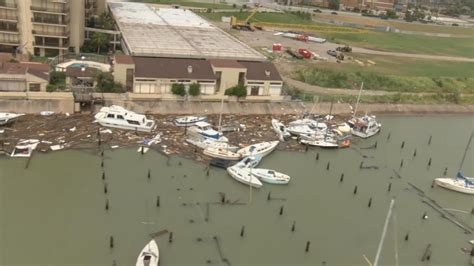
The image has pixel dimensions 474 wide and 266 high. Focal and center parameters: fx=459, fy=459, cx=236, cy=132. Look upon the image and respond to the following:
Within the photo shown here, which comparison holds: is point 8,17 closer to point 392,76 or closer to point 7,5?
point 7,5

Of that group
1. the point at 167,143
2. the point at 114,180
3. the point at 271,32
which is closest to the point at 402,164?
the point at 167,143

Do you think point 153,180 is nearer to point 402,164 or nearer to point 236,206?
point 236,206

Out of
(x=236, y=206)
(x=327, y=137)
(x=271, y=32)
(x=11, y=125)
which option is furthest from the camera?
(x=271, y=32)

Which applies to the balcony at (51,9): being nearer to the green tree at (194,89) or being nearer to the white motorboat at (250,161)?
the green tree at (194,89)

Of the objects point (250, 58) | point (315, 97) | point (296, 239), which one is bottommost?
point (296, 239)

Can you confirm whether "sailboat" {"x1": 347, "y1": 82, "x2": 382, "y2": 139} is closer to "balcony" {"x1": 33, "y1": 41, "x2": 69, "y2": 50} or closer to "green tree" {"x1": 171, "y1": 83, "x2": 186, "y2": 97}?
"green tree" {"x1": 171, "y1": 83, "x2": 186, "y2": 97}

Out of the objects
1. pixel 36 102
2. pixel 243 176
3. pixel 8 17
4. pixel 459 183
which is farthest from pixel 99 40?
pixel 459 183

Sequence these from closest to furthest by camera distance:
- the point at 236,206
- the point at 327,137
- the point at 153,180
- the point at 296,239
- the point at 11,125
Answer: the point at 296,239, the point at 236,206, the point at 153,180, the point at 11,125, the point at 327,137

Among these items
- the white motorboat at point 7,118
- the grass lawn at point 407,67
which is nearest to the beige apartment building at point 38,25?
the white motorboat at point 7,118
